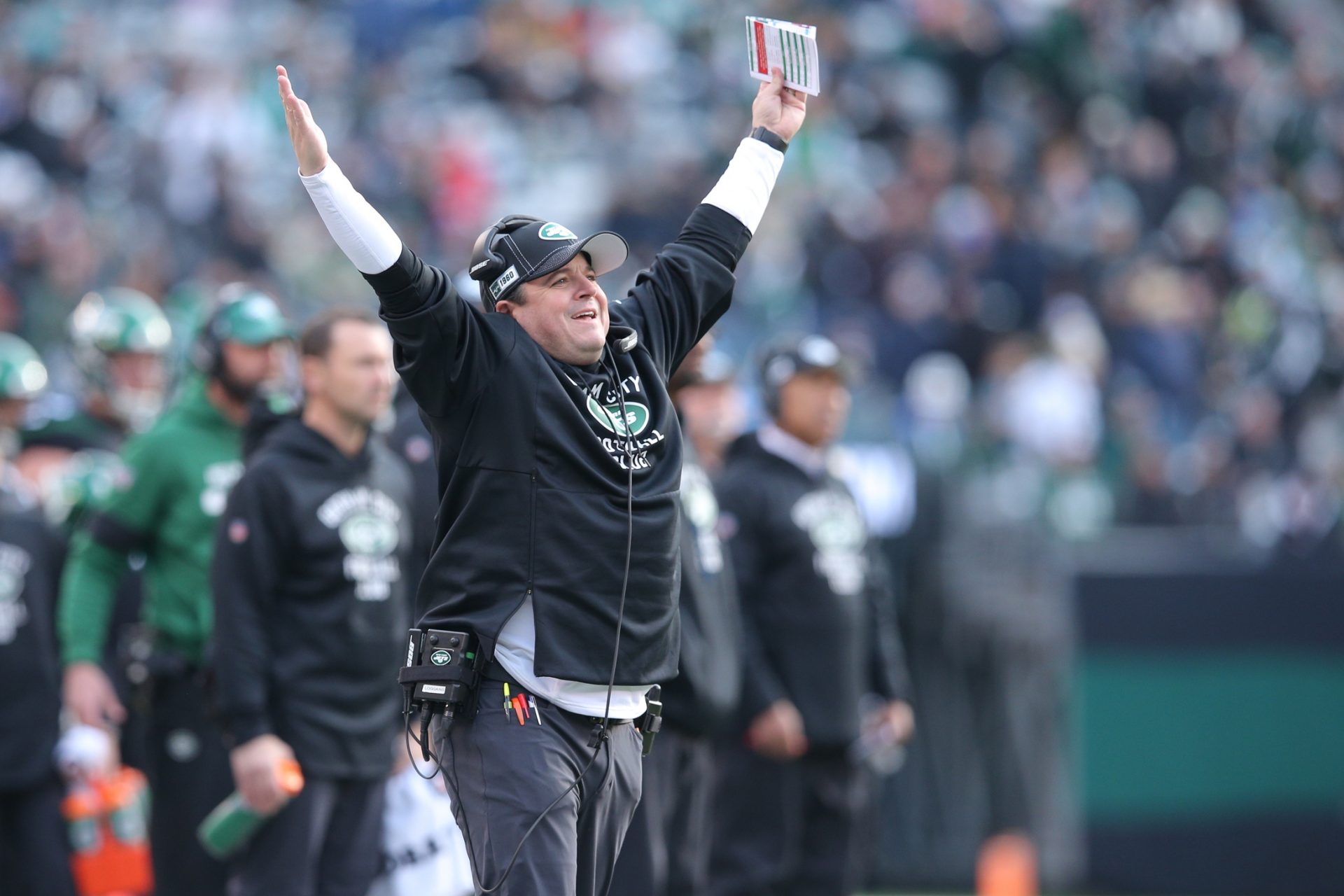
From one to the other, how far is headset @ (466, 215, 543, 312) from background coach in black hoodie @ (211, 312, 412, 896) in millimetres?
1284

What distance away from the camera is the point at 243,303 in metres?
6.99

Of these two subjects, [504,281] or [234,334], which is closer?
[504,281]

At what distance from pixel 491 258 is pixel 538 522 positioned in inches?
27.8

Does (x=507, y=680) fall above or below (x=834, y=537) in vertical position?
below

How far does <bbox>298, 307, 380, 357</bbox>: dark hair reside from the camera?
6242 millimetres

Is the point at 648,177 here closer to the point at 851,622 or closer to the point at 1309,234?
the point at 1309,234

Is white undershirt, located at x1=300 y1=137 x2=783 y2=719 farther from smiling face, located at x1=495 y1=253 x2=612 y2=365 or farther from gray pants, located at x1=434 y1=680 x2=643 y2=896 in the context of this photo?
smiling face, located at x1=495 y1=253 x2=612 y2=365

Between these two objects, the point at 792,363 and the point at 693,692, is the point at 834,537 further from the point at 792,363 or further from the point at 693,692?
the point at 693,692

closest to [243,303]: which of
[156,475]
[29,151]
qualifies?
[156,475]

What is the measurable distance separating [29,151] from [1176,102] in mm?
11024

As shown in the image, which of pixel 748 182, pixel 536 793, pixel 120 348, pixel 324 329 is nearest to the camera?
pixel 536 793

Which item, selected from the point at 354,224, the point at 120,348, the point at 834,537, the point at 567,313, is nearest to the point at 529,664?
the point at 567,313

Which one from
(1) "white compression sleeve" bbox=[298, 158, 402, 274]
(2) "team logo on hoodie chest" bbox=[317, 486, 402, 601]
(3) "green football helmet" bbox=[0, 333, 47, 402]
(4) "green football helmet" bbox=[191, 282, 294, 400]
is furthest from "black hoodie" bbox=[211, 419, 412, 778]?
(3) "green football helmet" bbox=[0, 333, 47, 402]

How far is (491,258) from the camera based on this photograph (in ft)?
15.8
